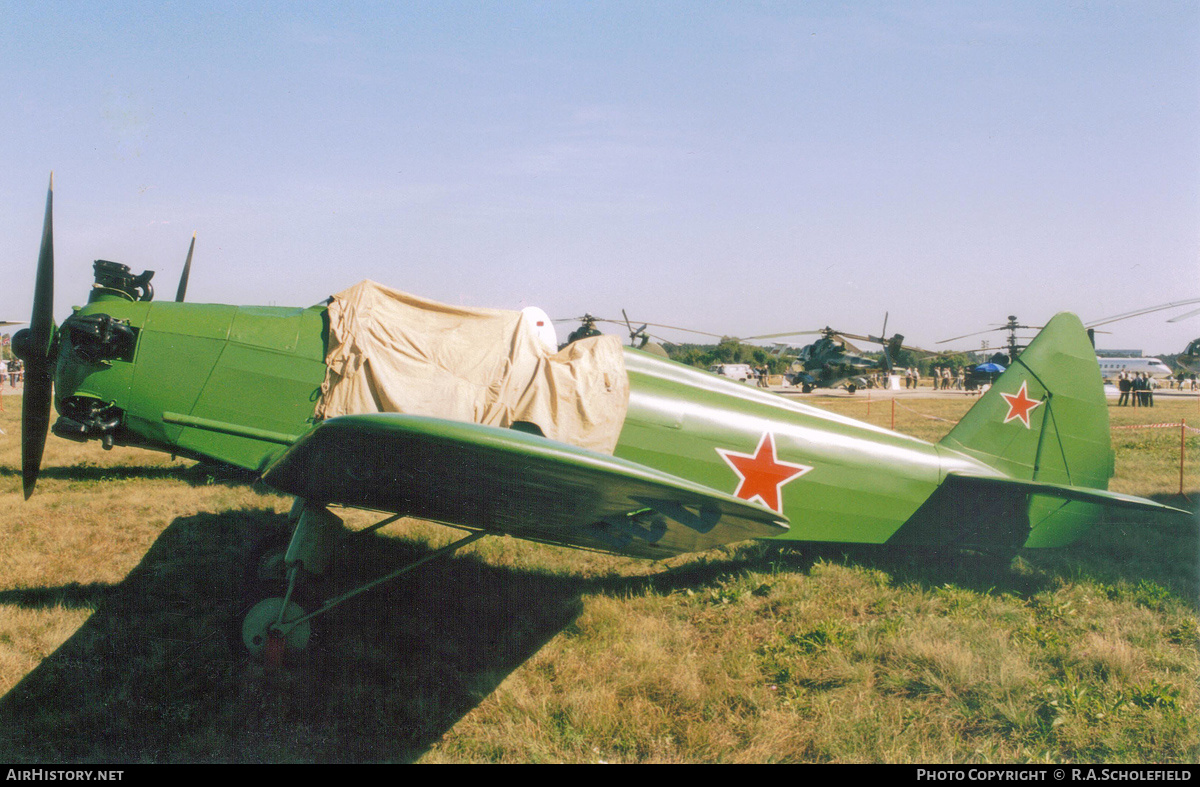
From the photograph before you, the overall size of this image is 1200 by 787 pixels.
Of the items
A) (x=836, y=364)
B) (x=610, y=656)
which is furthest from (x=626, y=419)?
(x=836, y=364)

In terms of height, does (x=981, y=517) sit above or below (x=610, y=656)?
above

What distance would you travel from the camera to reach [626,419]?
410cm

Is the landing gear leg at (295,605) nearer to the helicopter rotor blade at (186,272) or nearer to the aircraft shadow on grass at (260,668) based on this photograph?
the aircraft shadow on grass at (260,668)

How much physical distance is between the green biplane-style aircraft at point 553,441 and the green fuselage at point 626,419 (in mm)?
13

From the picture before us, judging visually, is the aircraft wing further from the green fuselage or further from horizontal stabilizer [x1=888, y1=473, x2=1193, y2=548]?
horizontal stabilizer [x1=888, y1=473, x2=1193, y2=548]

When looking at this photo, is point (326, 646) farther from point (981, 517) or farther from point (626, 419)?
point (981, 517)

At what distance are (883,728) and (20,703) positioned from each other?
4180 mm

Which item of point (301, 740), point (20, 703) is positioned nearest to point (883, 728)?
point (301, 740)

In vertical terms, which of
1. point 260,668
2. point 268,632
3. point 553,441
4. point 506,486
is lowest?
point 260,668

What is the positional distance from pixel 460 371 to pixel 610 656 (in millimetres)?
1847

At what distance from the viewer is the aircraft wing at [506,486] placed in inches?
84.9

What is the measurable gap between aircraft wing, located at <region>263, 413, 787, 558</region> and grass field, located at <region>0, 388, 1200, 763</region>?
86 centimetres

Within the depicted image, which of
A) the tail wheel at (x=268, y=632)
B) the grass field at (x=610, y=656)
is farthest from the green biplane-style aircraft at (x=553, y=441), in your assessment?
the grass field at (x=610, y=656)

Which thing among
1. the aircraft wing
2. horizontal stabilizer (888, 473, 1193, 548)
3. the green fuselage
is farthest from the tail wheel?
horizontal stabilizer (888, 473, 1193, 548)
